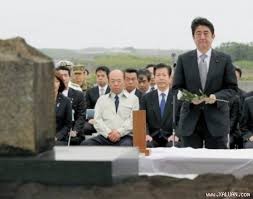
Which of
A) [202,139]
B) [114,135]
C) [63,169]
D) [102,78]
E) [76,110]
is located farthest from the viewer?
[102,78]

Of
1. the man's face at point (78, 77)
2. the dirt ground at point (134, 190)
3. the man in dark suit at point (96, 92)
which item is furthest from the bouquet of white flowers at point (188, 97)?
the man's face at point (78, 77)

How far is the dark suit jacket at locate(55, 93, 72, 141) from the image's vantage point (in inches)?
311

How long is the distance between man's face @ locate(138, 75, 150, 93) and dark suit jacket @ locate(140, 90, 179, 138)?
2183mm

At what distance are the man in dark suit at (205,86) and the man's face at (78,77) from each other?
474 centimetres

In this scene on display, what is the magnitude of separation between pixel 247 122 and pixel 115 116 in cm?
159

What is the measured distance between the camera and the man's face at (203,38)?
580 cm

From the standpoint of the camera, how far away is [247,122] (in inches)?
300

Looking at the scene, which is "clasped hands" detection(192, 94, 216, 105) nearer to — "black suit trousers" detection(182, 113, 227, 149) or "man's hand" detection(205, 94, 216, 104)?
"man's hand" detection(205, 94, 216, 104)

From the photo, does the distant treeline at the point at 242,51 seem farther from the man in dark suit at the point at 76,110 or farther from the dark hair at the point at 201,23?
the dark hair at the point at 201,23

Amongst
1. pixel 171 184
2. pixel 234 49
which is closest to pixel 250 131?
pixel 171 184

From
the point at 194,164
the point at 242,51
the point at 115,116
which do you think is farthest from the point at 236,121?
the point at 242,51

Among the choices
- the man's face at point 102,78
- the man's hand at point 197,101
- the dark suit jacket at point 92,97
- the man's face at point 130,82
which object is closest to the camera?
the man's hand at point 197,101

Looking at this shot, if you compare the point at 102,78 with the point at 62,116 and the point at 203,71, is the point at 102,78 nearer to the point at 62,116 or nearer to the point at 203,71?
the point at 62,116

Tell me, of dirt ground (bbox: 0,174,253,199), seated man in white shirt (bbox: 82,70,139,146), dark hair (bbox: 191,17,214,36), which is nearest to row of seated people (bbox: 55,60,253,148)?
seated man in white shirt (bbox: 82,70,139,146)
